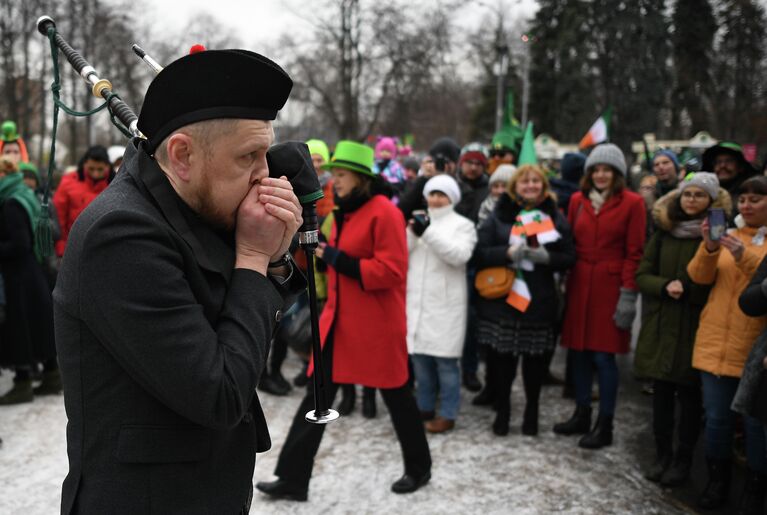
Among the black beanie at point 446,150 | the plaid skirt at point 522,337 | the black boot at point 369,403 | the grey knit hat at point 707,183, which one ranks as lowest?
the black boot at point 369,403

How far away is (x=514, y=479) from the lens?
14.6 ft

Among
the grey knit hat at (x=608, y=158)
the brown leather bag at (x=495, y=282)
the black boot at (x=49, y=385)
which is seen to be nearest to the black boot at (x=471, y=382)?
the brown leather bag at (x=495, y=282)

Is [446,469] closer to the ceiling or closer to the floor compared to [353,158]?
closer to the floor

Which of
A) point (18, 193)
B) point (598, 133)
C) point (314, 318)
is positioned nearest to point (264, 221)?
point (314, 318)

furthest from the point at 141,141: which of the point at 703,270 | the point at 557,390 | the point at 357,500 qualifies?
the point at 557,390

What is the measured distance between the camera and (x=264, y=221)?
154cm

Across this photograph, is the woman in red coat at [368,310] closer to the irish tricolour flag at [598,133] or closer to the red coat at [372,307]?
the red coat at [372,307]

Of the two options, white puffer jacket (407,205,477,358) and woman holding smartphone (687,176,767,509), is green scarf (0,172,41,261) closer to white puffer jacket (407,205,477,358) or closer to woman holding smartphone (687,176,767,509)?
white puffer jacket (407,205,477,358)

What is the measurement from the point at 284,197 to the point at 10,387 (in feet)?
19.0

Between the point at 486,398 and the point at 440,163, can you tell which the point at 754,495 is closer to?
the point at 486,398

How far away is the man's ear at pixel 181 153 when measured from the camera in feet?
4.87

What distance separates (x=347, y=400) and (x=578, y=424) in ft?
6.16

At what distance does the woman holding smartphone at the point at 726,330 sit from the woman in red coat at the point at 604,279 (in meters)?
0.83

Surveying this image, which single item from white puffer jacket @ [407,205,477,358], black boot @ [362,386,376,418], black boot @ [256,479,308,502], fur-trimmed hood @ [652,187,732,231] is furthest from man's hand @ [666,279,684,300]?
black boot @ [256,479,308,502]
